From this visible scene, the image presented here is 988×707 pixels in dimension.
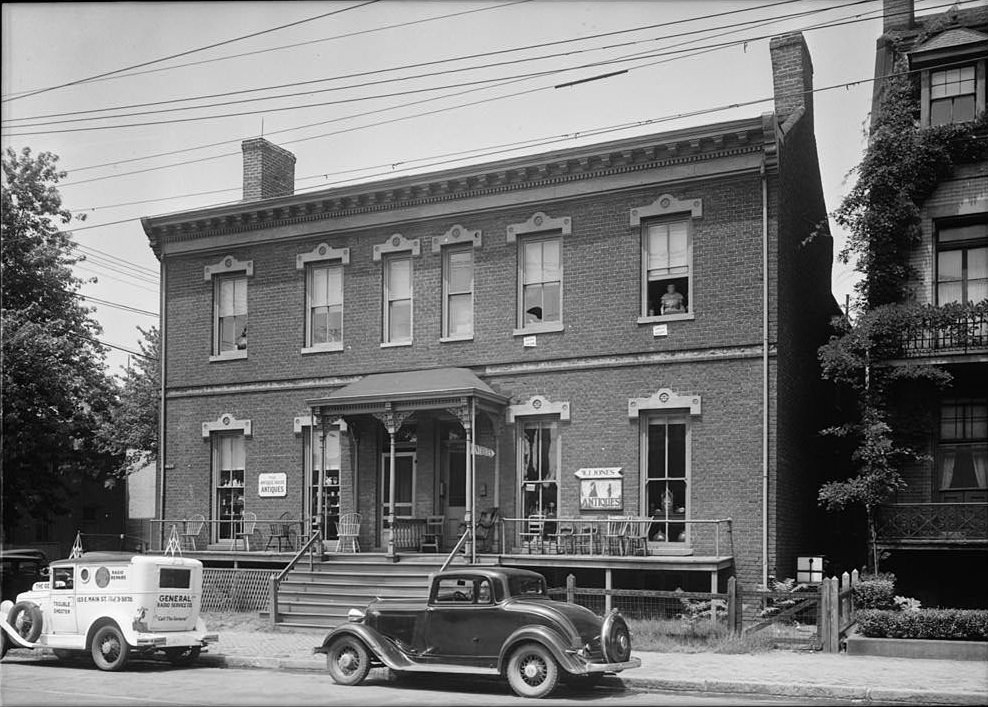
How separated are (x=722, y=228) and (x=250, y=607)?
1313 cm

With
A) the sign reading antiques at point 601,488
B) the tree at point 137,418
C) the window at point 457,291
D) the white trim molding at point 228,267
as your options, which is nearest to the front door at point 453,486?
the window at point 457,291

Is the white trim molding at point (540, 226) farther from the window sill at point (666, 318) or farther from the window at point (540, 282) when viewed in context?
the window sill at point (666, 318)

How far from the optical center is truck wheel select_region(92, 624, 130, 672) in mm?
16422

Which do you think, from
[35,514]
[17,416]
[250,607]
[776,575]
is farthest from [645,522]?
[35,514]

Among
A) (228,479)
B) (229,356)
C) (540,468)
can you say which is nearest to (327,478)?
(228,479)

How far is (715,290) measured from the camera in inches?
867

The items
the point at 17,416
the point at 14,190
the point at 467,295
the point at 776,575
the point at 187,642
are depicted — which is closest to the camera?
the point at 187,642

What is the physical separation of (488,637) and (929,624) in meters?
7.00

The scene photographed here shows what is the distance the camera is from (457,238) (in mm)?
24922

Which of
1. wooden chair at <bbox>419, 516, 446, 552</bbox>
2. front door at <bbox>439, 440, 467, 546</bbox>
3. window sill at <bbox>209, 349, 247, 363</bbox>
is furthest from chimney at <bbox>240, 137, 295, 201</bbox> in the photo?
wooden chair at <bbox>419, 516, 446, 552</bbox>

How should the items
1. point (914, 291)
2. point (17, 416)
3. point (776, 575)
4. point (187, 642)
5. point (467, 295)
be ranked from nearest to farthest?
point (187, 642)
point (776, 575)
point (914, 291)
point (467, 295)
point (17, 416)

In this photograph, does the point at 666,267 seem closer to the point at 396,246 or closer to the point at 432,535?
the point at 396,246

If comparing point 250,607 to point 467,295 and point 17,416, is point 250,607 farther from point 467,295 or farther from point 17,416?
point 17,416

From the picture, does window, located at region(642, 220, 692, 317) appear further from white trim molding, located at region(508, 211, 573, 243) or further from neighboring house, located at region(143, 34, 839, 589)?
white trim molding, located at region(508, 211, 573, 243)
